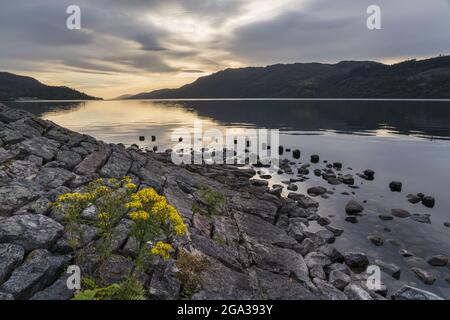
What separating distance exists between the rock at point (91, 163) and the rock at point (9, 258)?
24.3 ft

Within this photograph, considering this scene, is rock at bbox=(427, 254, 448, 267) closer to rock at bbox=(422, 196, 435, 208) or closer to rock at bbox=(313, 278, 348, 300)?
rock at bbox=(313, 278, 348, 300)

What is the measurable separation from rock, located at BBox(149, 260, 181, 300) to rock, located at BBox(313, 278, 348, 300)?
18.0ft

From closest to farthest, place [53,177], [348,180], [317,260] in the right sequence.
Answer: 1. [53,177]
2. [317,260]
3. [348,180]

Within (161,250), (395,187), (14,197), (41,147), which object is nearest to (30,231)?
(14,197)

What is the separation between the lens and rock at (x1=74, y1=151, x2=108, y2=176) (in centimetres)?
1642

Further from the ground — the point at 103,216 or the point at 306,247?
the point at 103,216

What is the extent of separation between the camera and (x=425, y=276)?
47.1ft

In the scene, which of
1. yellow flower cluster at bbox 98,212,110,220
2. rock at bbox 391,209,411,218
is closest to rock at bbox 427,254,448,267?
rock at bbox 391,209,411,218

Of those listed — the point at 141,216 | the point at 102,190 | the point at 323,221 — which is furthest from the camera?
the point at 323,221

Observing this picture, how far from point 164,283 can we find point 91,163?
10.8 metres

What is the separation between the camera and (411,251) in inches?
680

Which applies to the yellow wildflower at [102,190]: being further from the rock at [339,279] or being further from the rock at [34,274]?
the rock at [339,279]

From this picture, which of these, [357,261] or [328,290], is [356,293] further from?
[357,261]
